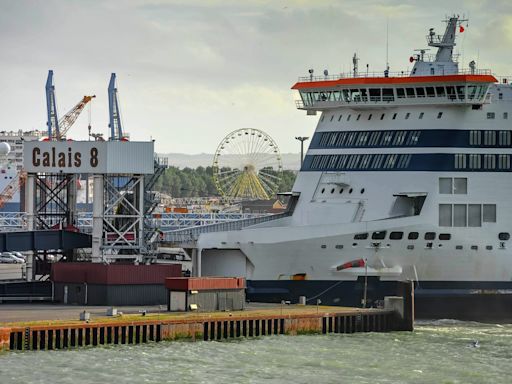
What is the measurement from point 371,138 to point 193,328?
1600 centimetres

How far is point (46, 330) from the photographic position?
209ft

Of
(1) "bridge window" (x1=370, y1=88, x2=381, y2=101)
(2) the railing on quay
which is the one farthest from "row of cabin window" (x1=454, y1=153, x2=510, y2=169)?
(2) the railing on quay

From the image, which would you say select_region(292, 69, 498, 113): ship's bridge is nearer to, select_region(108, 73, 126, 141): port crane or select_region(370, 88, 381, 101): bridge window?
select_region(370, 88, 381, 101): bridge window

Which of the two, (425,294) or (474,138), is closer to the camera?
(425,294)

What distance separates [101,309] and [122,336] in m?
Answer: 7.28

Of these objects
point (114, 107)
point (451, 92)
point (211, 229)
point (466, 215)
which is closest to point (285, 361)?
point (466, 215)

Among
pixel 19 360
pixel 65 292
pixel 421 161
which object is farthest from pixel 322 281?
pixel 19 360

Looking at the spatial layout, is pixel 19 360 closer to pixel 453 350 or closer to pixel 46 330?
pixel 46 330

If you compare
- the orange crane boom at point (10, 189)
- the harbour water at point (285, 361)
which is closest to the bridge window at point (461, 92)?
the harbour water at point (285, 361)

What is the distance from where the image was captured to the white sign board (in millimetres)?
79312

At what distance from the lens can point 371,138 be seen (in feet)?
255

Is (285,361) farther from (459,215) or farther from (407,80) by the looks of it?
(407,80)

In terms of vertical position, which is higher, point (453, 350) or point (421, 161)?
point (421, 161)

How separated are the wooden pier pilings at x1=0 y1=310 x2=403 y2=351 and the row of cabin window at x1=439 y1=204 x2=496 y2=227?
572 cm
